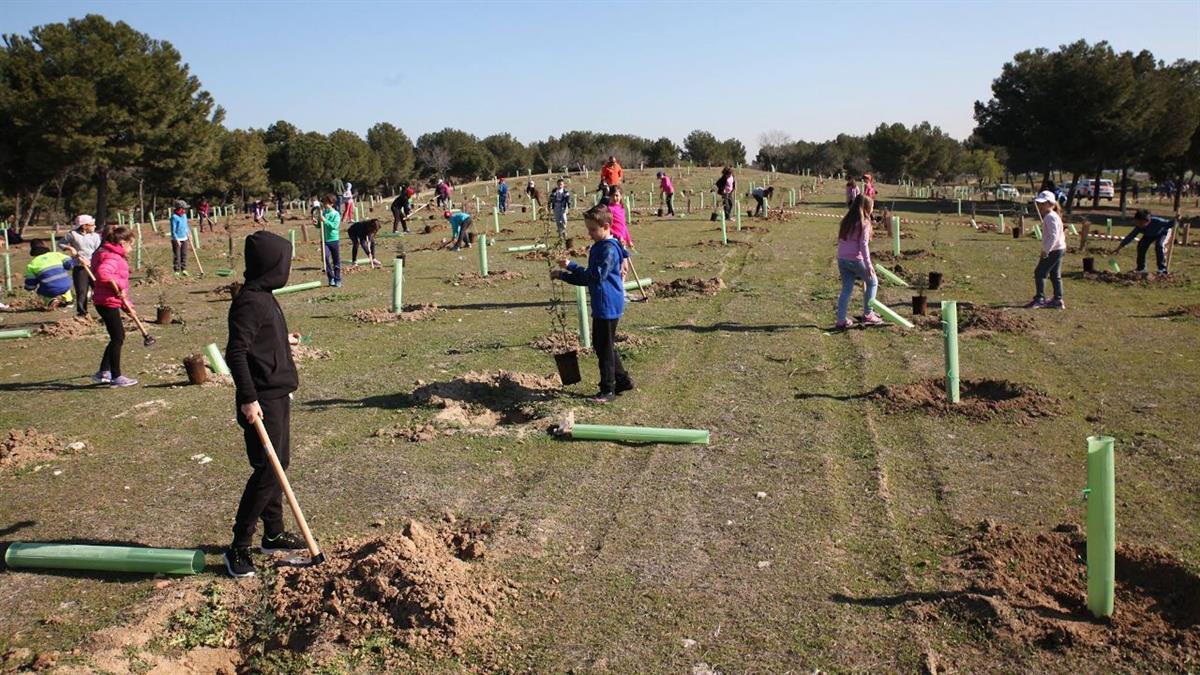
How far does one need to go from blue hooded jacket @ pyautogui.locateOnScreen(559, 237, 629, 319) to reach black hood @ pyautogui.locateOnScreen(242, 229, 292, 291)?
137 inches

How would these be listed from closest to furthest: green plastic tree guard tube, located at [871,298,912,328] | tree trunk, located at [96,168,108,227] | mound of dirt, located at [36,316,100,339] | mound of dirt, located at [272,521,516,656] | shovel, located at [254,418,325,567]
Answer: mound of dirt, located at [272,521,516,656] → shovel, located at [254,418,325,567] → green plastic tree guard tube, located at [871,298,912,328] → mound of dirt, located at [36,316,100,339] → tree trunk, located at [96,168,108,227]

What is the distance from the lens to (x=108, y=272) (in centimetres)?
968

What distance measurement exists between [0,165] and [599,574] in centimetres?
3876

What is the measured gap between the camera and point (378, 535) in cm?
564

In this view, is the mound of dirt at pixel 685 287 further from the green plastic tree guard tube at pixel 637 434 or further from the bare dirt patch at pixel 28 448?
the bare dirt patch at pixel 28 448

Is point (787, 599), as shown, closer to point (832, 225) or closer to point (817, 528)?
point (817, 528)

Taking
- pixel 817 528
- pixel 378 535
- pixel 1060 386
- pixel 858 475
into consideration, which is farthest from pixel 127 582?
pixel 1060 386

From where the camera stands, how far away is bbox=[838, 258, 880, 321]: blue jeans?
11.3 metres

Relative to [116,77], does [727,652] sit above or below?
below

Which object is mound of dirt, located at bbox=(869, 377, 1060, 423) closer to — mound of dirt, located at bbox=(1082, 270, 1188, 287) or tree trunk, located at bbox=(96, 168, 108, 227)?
mound of dirt, located at bbox=(1082, 270, 1188, 287)

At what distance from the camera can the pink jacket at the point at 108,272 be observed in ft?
31.6

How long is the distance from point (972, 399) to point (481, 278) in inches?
470

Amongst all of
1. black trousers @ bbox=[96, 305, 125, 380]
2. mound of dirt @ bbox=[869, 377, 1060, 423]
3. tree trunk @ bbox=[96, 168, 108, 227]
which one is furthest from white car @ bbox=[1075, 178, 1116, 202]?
black trousers @ bbox=[96, 305, 125, 380]

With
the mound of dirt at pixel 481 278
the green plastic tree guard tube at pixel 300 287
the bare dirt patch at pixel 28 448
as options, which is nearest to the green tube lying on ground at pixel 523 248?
the mound of dirt at pixel 481 278
